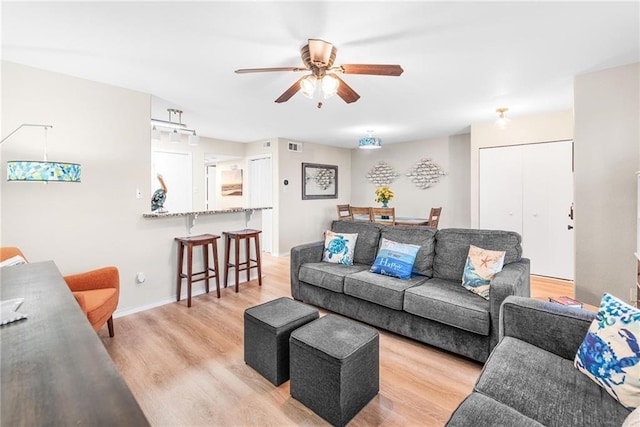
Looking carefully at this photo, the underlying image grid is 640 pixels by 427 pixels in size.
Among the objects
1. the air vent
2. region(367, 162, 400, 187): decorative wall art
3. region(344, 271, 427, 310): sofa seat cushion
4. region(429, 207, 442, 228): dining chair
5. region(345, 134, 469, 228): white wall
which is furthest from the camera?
region(367, 162, 400, 187): decorative wall art

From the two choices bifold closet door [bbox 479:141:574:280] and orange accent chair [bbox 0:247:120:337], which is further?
bifold closet door [bbox 479:141:574:280]

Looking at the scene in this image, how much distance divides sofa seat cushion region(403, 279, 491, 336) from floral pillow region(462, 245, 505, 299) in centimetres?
6

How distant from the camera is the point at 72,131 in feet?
8.95

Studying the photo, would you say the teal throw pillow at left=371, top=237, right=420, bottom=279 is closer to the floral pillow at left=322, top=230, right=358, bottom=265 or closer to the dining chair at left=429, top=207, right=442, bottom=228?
the floral pillow at left=322, top=230, right=358, bottom=265

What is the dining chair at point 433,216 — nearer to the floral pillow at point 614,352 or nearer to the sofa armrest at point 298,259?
the sofa armrest at point 298,259

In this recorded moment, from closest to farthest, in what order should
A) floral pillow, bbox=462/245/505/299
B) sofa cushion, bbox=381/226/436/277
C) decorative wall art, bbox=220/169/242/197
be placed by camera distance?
floral pillow, bbox=462/245/505/299 < sofa cushion, bbox=381/226/436/277 < decorative wall art, bbox=220/169/242/197

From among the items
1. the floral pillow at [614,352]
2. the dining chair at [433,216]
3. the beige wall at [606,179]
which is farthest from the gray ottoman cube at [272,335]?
the dining chair at [433,216]

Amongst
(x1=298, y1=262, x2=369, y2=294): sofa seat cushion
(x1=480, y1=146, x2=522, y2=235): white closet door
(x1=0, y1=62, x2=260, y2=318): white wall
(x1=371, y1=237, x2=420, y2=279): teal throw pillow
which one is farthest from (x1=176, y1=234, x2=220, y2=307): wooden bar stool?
(x1=480, y1=146, x2=522, y2=235): white closet door

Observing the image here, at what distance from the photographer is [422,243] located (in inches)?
115

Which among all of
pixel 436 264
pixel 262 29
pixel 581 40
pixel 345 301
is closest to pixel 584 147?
pixel 581 40

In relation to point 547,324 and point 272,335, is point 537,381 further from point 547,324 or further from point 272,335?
point 272,335

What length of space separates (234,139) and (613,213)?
5.79m

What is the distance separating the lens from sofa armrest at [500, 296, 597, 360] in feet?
4.76

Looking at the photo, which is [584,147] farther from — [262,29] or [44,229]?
[44,229]
